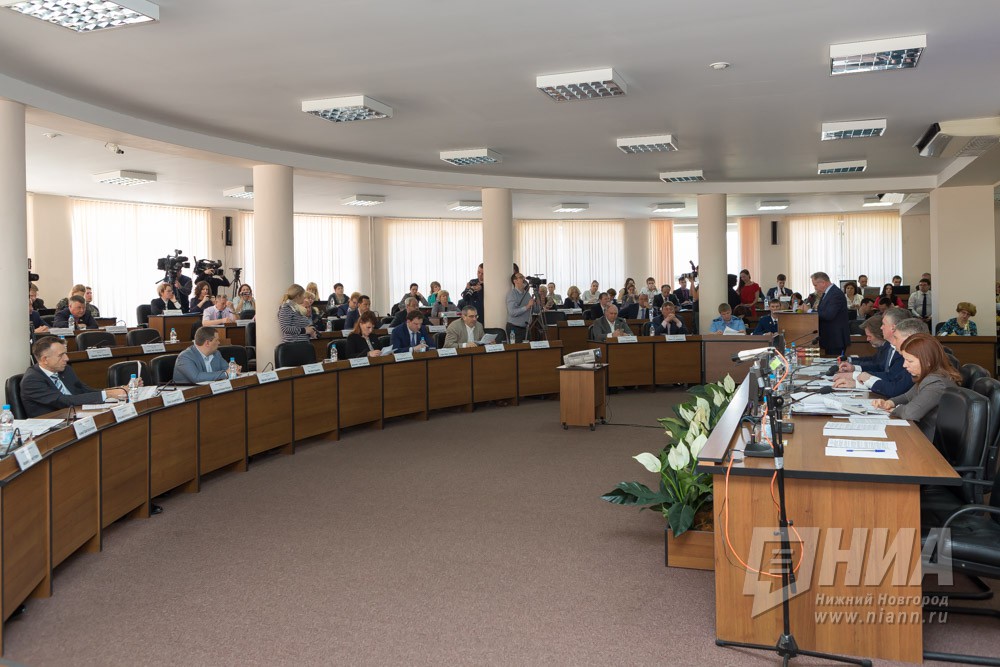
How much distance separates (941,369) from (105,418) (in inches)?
177

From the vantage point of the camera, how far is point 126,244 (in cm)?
1491

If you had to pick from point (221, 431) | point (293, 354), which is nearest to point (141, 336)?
point (293, 354)

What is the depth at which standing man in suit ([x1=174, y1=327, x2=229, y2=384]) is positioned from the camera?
20.4 ft

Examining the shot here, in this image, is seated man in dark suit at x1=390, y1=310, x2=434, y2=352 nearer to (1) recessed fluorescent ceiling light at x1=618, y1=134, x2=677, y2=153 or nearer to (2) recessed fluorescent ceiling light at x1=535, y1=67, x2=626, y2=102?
(1) recessed fluorescent ceiling light at x1=618, y1=134, x2=677, y2=153

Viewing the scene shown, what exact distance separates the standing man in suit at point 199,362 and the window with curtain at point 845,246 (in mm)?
16339

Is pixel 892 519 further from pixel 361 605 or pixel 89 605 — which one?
pixel 89 605

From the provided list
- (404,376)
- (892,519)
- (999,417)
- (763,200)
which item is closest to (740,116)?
(404,376)

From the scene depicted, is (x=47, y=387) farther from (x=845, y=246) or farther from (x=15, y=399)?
(x=845, y=246)

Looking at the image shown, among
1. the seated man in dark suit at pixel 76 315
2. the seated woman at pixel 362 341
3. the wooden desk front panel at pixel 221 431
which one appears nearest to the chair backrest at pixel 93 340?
the seated man in dark suit at pixel 76 315

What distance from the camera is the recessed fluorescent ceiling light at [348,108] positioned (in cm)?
706

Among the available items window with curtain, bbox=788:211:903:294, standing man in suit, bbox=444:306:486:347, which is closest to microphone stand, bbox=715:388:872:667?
standing man in suit, bbox=444:306:486:347

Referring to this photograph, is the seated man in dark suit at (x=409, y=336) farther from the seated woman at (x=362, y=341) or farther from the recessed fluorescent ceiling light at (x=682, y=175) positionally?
the recessed fluorescent ceiling light at (x=682, y=175)

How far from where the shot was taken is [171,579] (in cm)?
411

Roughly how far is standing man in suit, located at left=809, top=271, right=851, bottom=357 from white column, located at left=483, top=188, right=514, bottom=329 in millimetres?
4583
